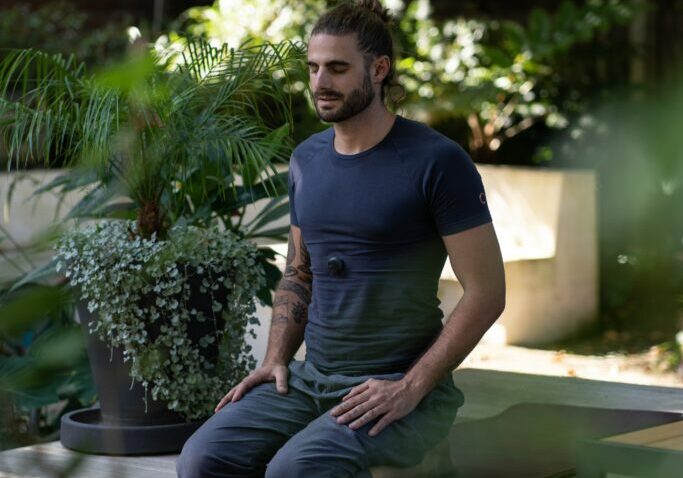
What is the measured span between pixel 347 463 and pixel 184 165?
1.27m

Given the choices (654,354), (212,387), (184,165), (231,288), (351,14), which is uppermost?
(351,14)

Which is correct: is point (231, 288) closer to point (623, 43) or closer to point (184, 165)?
point (184, 165)

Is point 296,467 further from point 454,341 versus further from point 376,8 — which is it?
point 376,8

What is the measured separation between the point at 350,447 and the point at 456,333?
0.37 meters

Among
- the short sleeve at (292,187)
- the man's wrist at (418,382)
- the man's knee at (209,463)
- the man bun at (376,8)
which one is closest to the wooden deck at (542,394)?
the man's knee at (209,463)

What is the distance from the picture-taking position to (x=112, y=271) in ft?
11.5

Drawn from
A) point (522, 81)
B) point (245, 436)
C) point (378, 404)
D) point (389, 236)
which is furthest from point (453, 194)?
point (522, 81)

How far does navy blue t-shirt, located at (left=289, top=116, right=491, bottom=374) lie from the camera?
278 centimetres

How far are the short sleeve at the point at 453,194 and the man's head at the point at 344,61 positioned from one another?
0.83 feet

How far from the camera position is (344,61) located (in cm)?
287

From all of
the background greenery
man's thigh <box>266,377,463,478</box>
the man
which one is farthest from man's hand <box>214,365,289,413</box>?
the background greenery

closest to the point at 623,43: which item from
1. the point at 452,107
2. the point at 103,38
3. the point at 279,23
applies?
the point at 452,107

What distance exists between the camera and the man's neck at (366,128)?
115 inches

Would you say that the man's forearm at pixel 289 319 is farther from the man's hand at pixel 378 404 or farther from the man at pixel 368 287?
the man's hand at pixel 378 404
